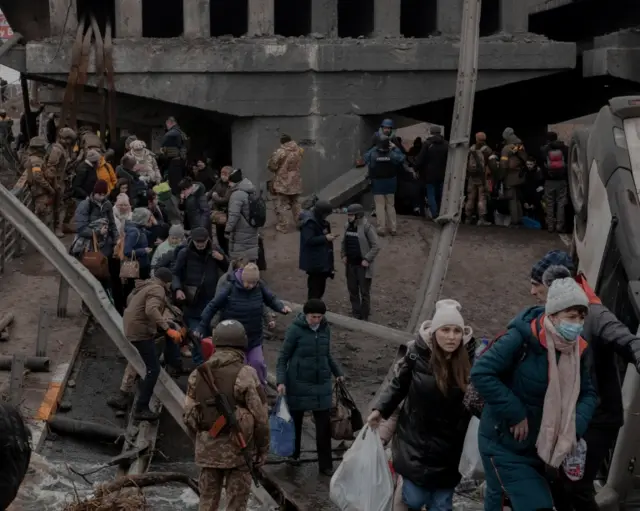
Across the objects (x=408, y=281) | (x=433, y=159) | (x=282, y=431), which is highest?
(x=433, y=159)

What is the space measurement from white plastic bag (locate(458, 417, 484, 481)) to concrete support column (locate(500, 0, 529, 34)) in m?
15.3

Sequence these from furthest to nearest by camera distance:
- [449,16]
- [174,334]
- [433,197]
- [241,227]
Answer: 1. [449,16]
2. [433,197]
3. [241,227]
4. [174,334]

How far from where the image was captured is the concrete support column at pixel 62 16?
20781 mm

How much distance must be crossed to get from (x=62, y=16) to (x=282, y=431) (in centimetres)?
1264

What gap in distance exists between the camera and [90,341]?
13781 mm

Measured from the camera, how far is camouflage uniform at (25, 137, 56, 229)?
1631cm

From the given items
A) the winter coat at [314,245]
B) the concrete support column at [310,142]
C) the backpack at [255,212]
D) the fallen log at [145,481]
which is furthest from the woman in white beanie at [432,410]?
the concrete support column at [310,142]

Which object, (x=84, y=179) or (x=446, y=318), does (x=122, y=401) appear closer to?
(x=84, y=179)

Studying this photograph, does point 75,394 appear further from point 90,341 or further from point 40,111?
point 40,111

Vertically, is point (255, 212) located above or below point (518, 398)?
below

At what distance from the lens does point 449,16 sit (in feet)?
72.2

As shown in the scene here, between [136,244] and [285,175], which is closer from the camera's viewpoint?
[136,244]

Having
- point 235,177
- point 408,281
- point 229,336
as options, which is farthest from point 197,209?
point 229,336

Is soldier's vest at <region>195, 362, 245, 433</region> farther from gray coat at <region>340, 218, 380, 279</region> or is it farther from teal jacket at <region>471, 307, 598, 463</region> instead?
gray coat at <region>340, 218, 380, 279</region>
